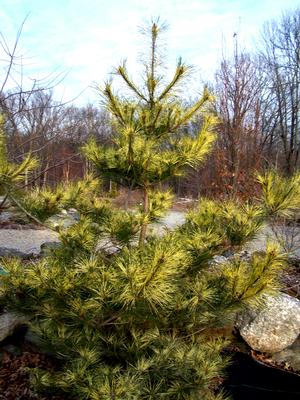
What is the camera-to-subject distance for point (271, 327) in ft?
15.4

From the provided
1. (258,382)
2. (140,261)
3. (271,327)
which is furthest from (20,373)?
(271,327)

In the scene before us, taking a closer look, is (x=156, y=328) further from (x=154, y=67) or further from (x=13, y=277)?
(x=154, y=67)

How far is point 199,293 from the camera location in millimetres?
2387

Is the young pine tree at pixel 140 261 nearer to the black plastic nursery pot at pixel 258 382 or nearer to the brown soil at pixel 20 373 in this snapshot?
the brown soil at pixel 20 373

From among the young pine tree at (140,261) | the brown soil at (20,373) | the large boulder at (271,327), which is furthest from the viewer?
the large boulder at (271,327)

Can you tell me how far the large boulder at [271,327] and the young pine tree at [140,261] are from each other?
81.9 inches

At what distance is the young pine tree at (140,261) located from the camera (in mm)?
2287

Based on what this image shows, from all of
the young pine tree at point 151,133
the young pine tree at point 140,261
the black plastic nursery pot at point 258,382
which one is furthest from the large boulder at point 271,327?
the young pine tree at point 151,133

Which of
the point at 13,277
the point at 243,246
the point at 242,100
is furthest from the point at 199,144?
the point at 242,100

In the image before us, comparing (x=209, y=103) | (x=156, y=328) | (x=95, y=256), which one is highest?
(x=209, y=103)

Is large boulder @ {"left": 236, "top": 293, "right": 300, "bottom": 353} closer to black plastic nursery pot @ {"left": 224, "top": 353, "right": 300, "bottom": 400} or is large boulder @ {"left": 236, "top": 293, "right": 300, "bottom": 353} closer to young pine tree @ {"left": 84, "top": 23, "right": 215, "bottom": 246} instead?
black plastic nursery pot @ {"left": 224, "top": 353, "right": 300, "bottom": 400}

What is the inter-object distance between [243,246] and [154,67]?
1270 millimetres

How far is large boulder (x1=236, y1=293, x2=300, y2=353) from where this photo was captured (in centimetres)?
465

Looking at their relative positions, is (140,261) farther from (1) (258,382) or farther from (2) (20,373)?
(1) (258,382)
